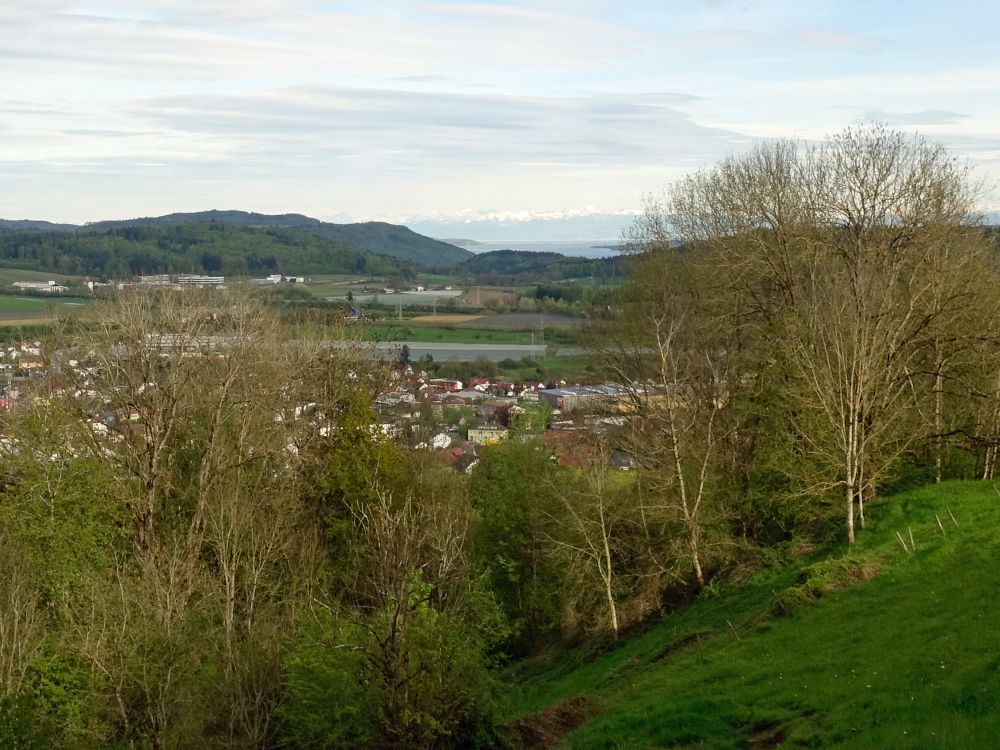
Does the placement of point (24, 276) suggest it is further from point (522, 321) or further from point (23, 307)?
point (522, 321)

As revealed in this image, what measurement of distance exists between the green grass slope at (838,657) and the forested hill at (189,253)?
112 meters

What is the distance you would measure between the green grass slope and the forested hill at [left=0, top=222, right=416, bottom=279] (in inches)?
4406

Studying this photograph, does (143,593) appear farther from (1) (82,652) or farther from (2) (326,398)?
(2) (326,398)

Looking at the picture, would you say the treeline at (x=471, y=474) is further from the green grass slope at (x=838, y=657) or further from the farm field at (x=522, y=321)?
the farm field at (x=522, y=321)

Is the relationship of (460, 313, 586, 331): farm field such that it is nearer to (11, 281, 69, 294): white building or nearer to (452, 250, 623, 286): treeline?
(452, 250, 623, 286): treeline

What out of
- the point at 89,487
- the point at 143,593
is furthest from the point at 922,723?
the point at 89,487

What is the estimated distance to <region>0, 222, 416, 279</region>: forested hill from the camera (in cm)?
13825

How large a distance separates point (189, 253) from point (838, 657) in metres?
151

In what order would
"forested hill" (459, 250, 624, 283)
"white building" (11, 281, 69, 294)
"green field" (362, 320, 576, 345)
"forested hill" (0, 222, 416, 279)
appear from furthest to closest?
1. "forested hill" (0, 222, 416, 279)
2. "forested hill" (459, 250, 624, 283)
3. "white building" (11, 281, 69, 294)
4. "green field" (362, 320, 576, 345)

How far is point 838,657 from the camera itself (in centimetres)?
1688

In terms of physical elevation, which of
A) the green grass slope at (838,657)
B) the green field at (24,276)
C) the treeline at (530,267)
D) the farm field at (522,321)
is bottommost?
the green grass slope at (838,657)

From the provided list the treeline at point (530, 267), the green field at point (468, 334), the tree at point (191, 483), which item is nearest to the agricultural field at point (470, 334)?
the green field at point (468, 334)

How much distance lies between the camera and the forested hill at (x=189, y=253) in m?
138

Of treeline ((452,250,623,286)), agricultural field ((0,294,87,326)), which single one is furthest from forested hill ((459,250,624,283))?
agricultural field ((0,294,87,326))
